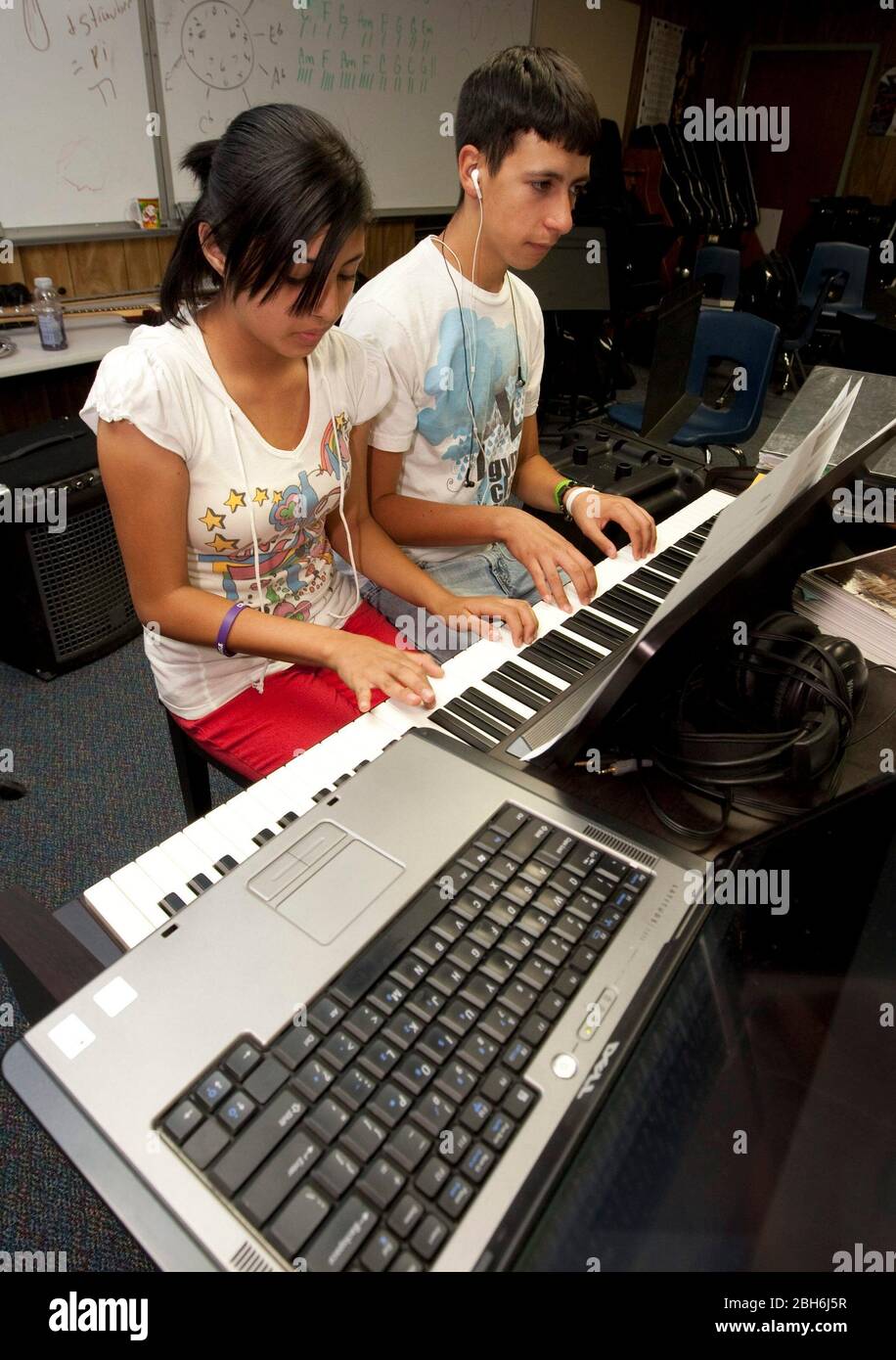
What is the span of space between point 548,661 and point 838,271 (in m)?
4.62

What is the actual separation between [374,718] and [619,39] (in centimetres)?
589

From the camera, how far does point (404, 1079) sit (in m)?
0.45

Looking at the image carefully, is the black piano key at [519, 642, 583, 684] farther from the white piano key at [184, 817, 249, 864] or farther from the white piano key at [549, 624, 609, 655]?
the white piano key at [184, 817, 249, 864]

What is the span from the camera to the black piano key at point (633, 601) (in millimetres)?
980

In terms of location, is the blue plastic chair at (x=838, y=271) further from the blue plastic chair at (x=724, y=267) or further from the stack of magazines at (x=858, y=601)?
the stack of magazines at (x=858, y=601)

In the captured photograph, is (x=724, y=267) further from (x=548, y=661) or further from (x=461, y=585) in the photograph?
(x=548, y=661)

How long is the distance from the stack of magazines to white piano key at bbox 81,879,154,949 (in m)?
0.80

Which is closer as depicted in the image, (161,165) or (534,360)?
(534,360)

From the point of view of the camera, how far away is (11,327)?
235cm

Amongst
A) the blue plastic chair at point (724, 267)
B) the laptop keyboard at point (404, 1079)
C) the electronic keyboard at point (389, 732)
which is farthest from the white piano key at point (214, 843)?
the blue plastic chair at point (724, 267)

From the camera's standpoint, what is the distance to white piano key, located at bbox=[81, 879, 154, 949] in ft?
1.83

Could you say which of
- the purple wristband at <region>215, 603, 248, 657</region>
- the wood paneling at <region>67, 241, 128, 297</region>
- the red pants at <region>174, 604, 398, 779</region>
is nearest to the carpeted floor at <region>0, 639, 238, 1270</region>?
the red pants at <region>174, 604, 398, 779</region>

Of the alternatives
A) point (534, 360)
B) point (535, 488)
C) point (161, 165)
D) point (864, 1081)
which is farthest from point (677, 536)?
point (161, 165)
